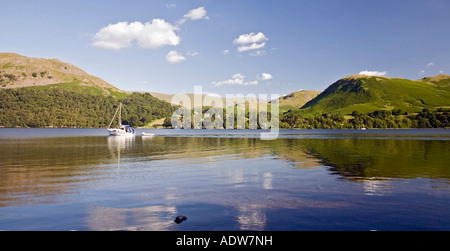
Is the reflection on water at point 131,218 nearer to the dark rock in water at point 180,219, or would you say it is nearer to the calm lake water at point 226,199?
the calm lake water at point 226,199

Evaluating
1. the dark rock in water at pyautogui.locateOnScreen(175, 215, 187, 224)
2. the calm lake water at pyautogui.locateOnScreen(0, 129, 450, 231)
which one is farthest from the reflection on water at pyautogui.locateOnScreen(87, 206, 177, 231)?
the dark rock in water at pyautogui.locateOnScreen(175, 215, 187, 224)

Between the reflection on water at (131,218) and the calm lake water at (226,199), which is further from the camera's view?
the calm lake water at (226,199)

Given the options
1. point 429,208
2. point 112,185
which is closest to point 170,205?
point 112,185

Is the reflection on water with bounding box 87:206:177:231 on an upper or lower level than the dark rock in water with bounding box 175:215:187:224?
lower

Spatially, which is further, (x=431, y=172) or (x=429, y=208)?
(x=431, y=172)

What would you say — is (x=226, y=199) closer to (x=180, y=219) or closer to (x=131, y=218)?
(x=180, y=219)

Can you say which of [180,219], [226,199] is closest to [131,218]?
[180,219]

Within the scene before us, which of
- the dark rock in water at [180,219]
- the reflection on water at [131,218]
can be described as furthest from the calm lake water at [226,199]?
the dark rock in water at [180,219]

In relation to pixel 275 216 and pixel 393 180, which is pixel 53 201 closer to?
pixel 275 216

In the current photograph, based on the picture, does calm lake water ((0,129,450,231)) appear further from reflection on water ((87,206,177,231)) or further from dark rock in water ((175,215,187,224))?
dark rock in water ((175,215,187,224))

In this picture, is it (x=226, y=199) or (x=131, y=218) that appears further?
(x=226, y=199)

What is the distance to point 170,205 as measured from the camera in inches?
762
